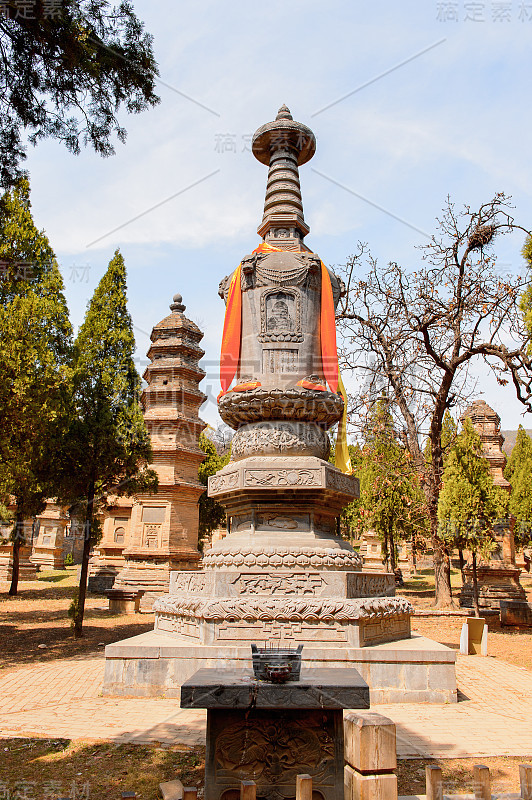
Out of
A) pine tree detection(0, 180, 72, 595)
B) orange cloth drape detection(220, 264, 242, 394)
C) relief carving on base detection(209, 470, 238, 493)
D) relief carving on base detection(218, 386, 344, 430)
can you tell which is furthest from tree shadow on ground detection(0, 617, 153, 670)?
orange cloth drape detection(220, 264, 242, 394)

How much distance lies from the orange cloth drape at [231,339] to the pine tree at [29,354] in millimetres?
4100

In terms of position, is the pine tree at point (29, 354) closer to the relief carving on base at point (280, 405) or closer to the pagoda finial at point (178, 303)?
the relief carving on base at point (280, 405)

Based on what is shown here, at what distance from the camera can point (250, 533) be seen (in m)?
8.32

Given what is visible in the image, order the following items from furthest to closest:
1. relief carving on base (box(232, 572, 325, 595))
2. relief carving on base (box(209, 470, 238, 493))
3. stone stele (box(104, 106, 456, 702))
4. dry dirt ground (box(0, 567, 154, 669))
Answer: dry dirt ground (box(0, 567, 154, 669))
relief carving on base (box(209, 470, 238, 493))
relief carving on base (box(232, 572, 325, 595))
stone stele (box(104, 106, 456, 702))

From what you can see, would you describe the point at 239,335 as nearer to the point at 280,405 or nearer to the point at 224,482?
the point at 280,405

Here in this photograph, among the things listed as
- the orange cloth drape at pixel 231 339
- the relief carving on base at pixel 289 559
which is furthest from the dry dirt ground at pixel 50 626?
the orange cloth drape at pixel 231 339

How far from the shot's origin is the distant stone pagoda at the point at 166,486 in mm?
21125

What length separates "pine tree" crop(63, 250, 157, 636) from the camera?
15406mm

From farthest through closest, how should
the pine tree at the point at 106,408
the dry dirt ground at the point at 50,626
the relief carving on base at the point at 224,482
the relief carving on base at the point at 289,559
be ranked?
the pine tree at the point at 106,408 < the dry dirt ground at the point at 50,626 < the relief carving on base at the point at 224,482 < the relief carving on base at the point at 289,559

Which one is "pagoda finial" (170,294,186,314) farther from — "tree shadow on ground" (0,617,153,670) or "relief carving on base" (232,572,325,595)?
"relief carving on base" (232,572,325,595)

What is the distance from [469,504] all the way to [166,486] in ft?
37.2

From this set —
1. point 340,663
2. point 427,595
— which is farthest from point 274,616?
point 427,595

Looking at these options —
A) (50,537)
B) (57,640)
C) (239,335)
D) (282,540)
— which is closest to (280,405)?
(239,335)

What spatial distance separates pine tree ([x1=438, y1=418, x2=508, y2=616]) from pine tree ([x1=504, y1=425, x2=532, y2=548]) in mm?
15112
